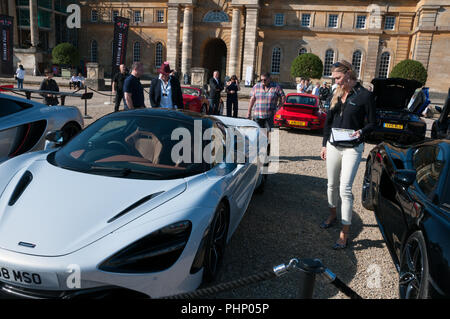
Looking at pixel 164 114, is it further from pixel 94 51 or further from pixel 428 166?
pixel 94 51

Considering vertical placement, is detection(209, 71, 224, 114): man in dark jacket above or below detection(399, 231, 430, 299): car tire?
above

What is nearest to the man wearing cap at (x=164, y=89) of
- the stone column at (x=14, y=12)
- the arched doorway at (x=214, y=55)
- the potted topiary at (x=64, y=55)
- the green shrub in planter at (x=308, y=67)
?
the green shrub in planter at (x=308, y=67)

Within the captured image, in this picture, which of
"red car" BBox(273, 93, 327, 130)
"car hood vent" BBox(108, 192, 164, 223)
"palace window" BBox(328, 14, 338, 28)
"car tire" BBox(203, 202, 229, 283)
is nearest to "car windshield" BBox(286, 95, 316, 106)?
"red car" BBox(273, 93, 327, 130)

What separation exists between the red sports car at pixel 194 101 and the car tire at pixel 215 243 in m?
10.4

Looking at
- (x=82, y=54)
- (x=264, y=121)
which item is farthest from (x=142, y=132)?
(x=82, y=54)

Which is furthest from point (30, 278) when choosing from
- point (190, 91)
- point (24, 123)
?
point (190, 91)

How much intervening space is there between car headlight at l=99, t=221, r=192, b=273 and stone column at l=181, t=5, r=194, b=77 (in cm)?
3849

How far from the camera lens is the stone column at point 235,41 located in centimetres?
3781

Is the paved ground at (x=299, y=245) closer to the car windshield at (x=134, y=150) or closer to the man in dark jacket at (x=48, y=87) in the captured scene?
the car windshield at (x=134, y=150)

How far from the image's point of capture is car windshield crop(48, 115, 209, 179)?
3.02 m

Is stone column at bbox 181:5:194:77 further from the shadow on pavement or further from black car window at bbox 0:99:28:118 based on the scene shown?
the shadow on pavement

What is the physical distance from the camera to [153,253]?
7.20 ft

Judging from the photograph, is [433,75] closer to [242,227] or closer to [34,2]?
[242,227]

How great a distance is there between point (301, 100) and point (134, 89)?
7.55 metres
